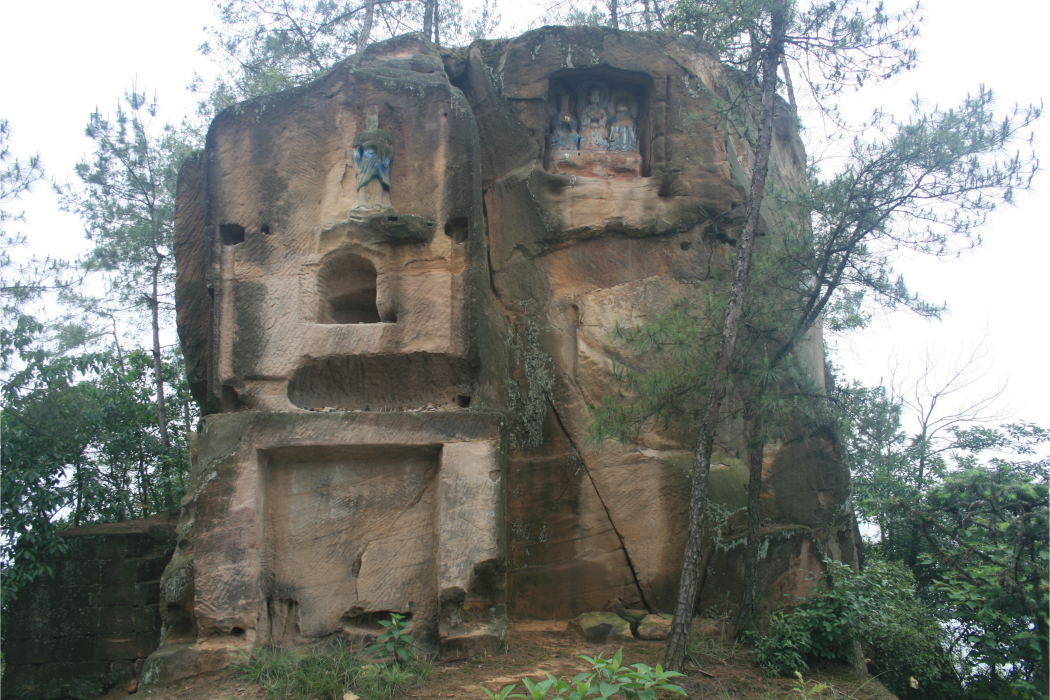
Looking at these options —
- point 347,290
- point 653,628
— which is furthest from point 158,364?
point 653,628

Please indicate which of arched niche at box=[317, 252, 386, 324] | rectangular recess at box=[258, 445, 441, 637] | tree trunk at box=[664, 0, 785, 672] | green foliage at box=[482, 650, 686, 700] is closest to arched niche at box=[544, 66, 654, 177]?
tree trunk at box=[664, 0, 785, 672]

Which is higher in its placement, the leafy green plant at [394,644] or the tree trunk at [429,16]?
the tree trunk at [429,16]

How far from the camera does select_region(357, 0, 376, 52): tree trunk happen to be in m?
12.2

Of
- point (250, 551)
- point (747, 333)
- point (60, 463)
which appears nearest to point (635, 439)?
point (747, 333)

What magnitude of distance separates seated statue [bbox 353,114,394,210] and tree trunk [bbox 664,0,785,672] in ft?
9.94

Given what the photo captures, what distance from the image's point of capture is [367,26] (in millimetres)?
12312

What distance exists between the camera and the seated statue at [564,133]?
8375 millimetres

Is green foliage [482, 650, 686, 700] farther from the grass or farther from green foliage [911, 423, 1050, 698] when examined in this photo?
green foliage [911, 423, 1050, 698]

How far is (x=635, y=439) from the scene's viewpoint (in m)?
7.18

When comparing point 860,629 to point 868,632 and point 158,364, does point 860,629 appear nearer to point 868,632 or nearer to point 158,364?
point 868,632

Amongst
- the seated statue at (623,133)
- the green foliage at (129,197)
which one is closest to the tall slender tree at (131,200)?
the green foliage at (129,197)

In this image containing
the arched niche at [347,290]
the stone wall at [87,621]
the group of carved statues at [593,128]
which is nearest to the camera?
the arched niche at [347,290]

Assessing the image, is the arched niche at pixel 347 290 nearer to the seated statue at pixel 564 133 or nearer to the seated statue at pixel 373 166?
the seated statue at pixel 373 166

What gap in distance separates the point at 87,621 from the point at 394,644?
395cm
